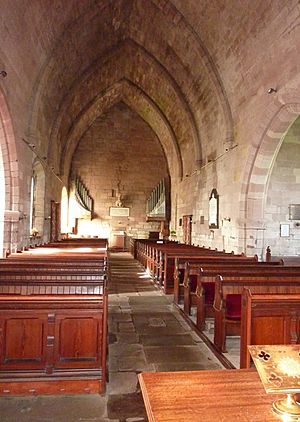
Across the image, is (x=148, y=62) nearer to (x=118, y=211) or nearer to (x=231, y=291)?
(x=118, y=211)

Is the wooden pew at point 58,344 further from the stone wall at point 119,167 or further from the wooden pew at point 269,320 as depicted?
the stone wall at point 119,167

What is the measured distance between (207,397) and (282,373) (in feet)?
1.03

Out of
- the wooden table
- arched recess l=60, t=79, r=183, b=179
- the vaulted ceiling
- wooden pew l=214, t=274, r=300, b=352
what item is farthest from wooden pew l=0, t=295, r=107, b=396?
arched recess l=60, t=79, r=183, b=179

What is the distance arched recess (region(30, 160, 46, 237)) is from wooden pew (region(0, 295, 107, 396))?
7.83 m

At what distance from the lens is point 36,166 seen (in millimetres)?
10609

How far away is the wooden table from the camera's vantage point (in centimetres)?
124

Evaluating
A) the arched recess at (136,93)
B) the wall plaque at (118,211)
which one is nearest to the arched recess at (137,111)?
the arched recess at (136,93)

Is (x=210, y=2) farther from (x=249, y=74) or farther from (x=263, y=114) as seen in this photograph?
(x=263, y=114)

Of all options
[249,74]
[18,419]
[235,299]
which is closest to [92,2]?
[249,74]

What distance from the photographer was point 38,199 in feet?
35.9

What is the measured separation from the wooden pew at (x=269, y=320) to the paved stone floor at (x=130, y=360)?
0.67 m

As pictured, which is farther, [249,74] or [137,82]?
[137,82]

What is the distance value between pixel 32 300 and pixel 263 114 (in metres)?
6.64

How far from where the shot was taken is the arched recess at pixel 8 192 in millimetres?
7582
